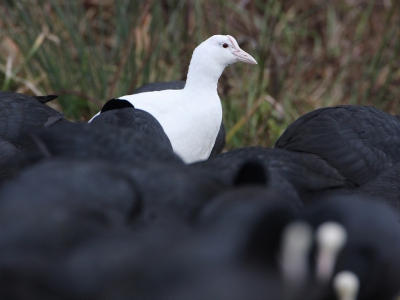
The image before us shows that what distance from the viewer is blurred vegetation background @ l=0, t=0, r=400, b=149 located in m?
6.39

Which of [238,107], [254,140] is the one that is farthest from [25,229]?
[238,107]

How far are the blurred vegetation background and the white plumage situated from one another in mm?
753

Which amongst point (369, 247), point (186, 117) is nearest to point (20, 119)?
point (186, 117)

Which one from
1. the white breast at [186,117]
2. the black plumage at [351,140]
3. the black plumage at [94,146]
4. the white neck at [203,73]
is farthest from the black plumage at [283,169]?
the white neck at [203,73]

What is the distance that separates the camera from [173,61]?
7.16 metres

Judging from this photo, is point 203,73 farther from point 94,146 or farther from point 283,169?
point 94,146

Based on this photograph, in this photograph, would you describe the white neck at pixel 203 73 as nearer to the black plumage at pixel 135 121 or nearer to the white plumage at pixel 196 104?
the white plumage at pixel 196 104

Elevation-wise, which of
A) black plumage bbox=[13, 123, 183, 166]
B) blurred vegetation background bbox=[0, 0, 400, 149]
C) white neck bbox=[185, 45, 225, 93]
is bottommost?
blurred vegetation background bbox=[0, 0, 400, 149]

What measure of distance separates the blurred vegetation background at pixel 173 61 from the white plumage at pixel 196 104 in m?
0.75

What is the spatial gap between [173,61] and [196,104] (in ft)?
6.60

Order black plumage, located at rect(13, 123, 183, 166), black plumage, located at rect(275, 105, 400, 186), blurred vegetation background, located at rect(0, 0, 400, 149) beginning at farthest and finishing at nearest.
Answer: blurred vegetation background, located at rect(0, 0, 400, 149) < black plumage, located at rect(275, 105, 400, 186) < black plumage, located at rect(13, 123, 183, 166)

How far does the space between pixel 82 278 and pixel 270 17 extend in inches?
177

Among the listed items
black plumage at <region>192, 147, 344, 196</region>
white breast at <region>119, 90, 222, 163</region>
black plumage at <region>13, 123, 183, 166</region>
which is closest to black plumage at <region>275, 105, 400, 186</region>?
white breast at <region>119, 90, 222, 163</region>

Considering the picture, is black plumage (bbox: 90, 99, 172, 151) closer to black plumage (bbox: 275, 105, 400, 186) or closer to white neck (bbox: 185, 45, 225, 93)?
white neck (bbox: 185, 45, 225, 93)
